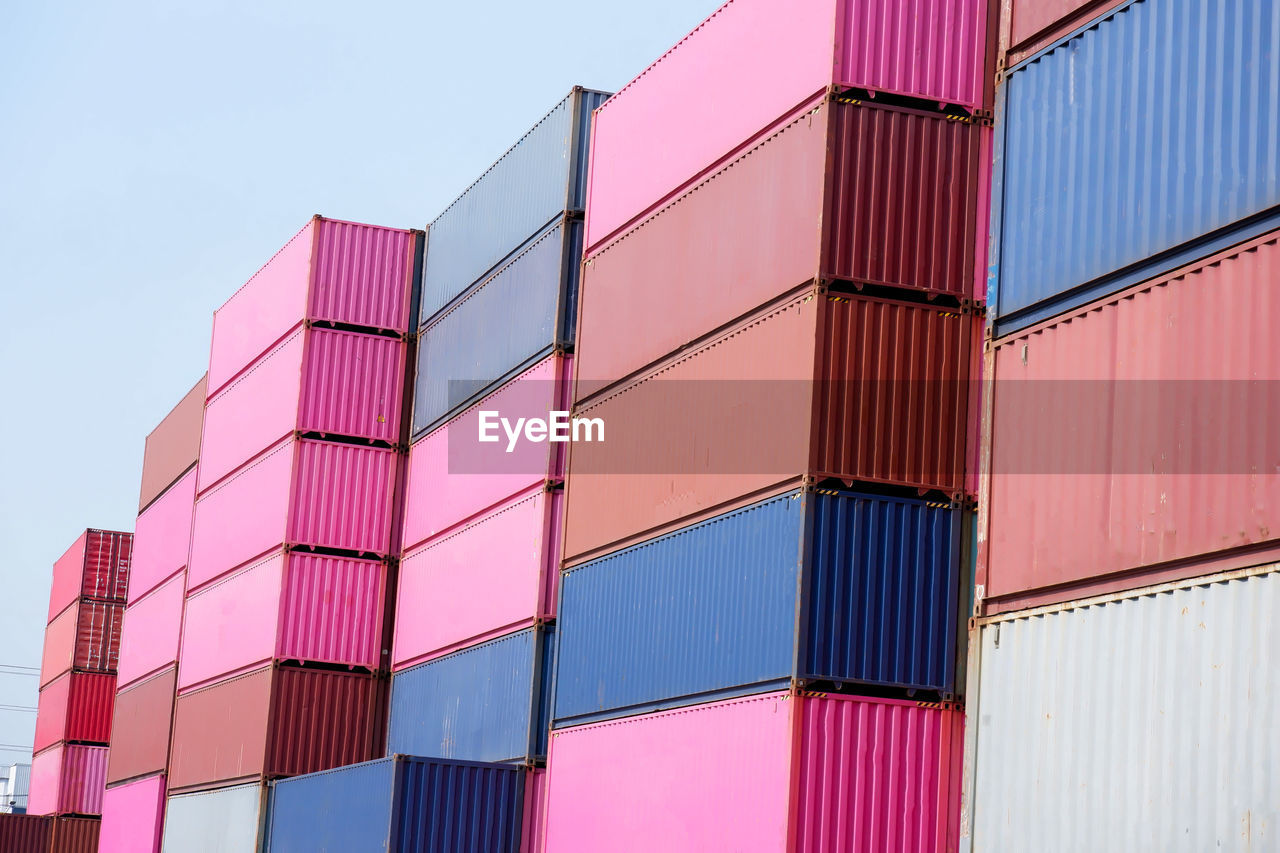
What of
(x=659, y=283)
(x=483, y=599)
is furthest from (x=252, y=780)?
(x=659, y=283)

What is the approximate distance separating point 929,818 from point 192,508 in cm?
2733

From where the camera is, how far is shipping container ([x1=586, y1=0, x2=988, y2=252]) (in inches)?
743

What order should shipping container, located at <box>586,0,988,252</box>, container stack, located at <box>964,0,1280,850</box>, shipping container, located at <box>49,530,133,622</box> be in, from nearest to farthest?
container stack, located at <box>964,0,1280,850</box>
shipping container, located at <box>586,0,988,252</box>
shipping container, located at <box>49,530,133,622</box>

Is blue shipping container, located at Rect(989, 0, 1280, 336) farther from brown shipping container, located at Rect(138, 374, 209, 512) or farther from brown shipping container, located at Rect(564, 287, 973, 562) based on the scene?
brown shipping container, located at Rect(138, 374, 209, 512)

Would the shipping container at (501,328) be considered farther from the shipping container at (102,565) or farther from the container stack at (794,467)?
the shipping container at (102,565)

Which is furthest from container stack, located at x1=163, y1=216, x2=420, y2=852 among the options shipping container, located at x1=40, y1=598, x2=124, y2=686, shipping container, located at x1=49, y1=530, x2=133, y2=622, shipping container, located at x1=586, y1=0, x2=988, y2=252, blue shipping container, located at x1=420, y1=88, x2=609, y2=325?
shipping container, located at x1=49, y1=530, x2=133, y2=622

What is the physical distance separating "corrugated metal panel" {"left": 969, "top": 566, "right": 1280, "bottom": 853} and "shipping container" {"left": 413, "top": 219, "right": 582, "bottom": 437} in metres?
12.2

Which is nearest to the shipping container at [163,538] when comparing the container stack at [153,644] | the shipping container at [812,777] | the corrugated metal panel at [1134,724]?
the container stack at [153,644]

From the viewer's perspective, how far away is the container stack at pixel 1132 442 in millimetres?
12430

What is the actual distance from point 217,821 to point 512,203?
41.6 feet

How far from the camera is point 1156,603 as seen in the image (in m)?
13.2

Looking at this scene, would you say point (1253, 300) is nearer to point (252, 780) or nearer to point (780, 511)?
point (780, 511)

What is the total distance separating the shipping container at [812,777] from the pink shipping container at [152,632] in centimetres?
2379

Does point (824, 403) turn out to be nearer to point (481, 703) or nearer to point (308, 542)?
point (481, 703)
